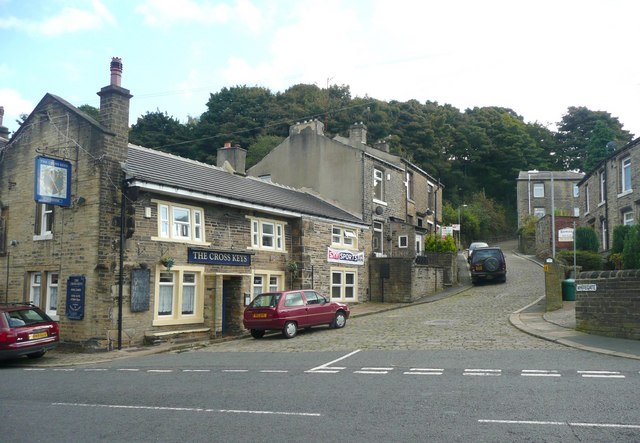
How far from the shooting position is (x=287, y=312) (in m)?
18.5

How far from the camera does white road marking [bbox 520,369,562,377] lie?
10.2m

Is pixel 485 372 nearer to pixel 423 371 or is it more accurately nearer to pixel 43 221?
pixel 423 371

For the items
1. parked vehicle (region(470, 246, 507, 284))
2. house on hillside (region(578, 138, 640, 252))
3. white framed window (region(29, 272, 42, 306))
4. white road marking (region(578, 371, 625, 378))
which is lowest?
white road marking (region(578, 371, 625, 378))

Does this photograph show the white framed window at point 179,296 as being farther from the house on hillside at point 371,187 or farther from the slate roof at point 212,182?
the house on hillside at point 371,187

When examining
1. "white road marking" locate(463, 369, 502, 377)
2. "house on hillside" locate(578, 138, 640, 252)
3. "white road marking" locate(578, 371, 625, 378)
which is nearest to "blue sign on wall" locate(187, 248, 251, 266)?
"white road marking" locate(463, 369, 502, 377)

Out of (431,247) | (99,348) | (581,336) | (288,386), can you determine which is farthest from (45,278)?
(431,247)

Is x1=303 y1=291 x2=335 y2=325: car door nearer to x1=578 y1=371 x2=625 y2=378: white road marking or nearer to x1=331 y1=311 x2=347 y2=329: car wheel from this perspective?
x1=331 y1=311 x2=347 y2=329: car wheel

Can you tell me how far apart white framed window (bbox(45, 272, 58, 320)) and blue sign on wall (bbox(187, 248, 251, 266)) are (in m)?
4.46

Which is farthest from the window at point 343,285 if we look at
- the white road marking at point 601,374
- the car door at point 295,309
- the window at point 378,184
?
the white road marking at point 601,374

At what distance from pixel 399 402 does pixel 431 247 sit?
2828cm

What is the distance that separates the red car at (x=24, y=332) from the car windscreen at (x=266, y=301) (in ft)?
20.2

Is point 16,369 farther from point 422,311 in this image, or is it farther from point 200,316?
point 422,311

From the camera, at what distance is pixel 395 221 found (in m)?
34.2

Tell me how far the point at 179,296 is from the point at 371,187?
593 inches
